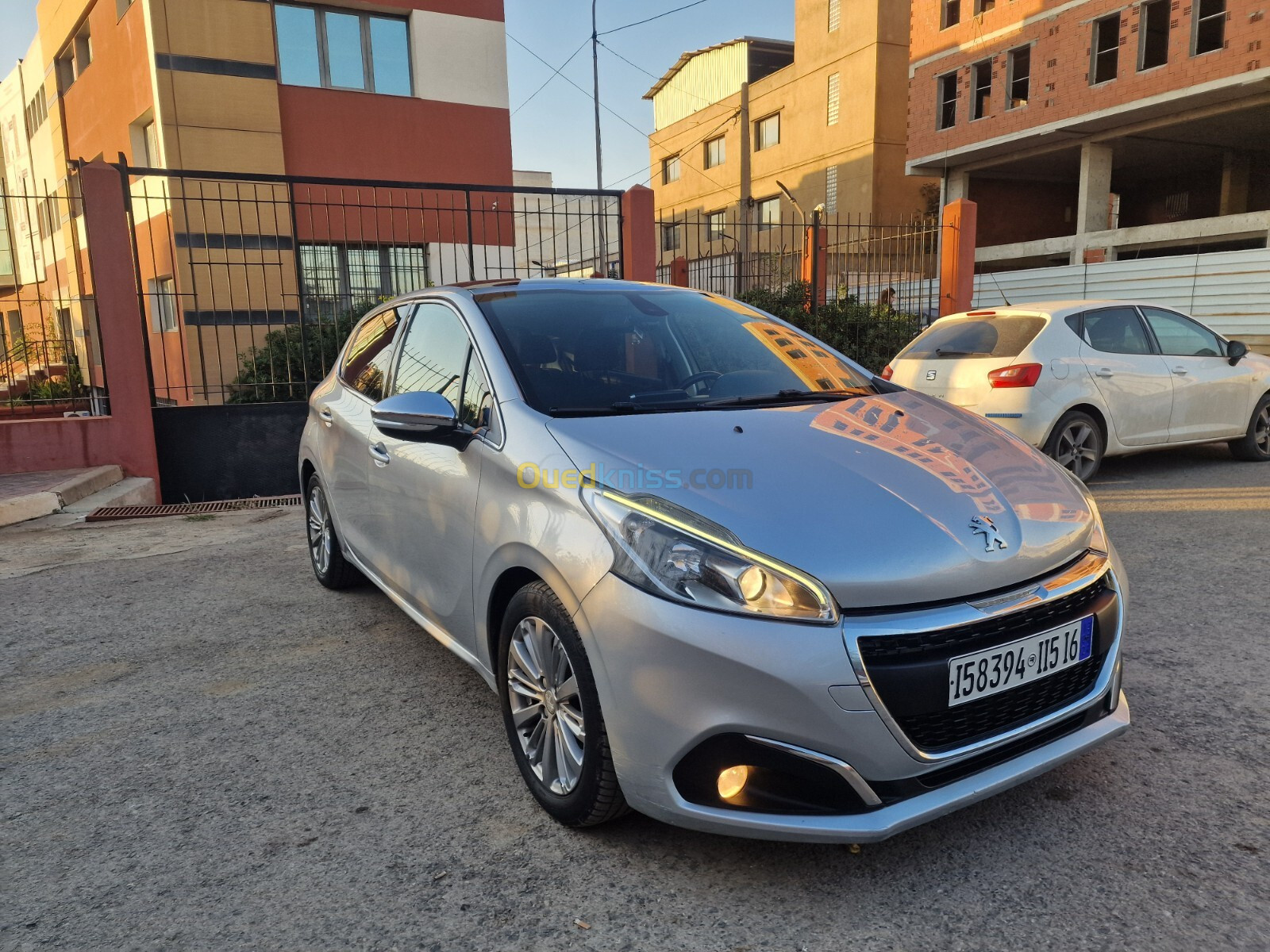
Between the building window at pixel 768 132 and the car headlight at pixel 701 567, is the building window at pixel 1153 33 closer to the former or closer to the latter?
the building window at pixel 768 132

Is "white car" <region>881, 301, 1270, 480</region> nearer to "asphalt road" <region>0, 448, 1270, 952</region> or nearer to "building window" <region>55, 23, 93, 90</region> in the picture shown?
"asphalt road" <region>0, 448, 1270, 952</region>

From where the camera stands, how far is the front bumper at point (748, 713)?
6.32 feet

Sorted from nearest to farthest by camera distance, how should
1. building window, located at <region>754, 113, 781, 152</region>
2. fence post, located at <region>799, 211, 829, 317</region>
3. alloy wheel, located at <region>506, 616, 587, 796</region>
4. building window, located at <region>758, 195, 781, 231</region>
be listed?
alloy wheel, located at <region>506, 616, 587, 796</region> < fence post, located at <region>799, 211, 829, 317</region> < building window, located at <region>754, 113, 781, 152</region> < building window, located at <region>758, 195, 781, 231</region>

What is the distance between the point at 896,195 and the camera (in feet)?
96.8

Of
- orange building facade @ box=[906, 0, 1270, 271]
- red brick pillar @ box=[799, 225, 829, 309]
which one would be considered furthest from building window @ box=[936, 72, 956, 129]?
red brick pillar @ box=[799, 225, 829, 309]

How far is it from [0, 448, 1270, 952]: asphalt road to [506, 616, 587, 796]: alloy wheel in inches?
6.6

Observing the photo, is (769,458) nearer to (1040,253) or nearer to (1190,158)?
(1040,253)

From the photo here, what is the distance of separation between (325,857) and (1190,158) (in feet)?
103

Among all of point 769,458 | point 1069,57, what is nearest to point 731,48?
point 1069,57

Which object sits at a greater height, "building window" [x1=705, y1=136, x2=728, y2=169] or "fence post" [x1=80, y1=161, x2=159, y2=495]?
"building window" [x1=705, y1=136, x2=728, y2=169]

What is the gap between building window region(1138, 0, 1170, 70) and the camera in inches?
811

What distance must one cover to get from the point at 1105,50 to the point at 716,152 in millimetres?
18806

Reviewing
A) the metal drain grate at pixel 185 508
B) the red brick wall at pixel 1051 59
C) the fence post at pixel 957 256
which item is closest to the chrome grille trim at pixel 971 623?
the metal drain grate at pixel 185 508

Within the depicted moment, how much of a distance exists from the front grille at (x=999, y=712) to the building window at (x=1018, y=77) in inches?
1016
